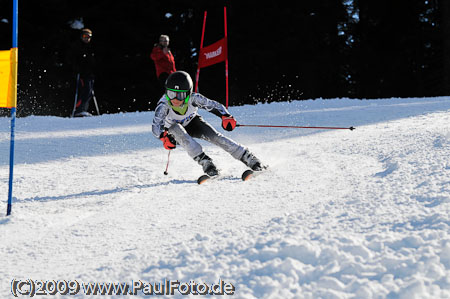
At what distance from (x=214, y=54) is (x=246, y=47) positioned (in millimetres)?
9949

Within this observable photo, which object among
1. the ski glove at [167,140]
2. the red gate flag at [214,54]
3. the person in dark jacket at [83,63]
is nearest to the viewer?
the ski glove at [167,140]

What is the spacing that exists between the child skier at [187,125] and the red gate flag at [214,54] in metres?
5.05

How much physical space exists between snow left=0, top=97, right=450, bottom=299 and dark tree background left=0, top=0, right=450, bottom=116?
1242 centimetres

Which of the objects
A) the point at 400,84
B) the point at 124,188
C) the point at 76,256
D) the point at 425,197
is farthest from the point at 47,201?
the point at 400,84

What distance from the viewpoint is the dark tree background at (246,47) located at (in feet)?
58.7

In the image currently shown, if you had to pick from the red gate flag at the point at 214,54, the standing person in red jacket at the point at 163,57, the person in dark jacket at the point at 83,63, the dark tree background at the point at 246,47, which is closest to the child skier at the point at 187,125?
the standing person in red jacket at the point at 163,57

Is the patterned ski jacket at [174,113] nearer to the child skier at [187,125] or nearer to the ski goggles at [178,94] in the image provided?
the child skier at [187,125]

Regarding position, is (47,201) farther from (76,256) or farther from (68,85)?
(68,85)

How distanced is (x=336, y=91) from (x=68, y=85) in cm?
1228

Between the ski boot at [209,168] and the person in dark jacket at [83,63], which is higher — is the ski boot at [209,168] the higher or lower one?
the lower one

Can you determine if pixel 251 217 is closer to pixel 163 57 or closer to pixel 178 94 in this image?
pixel 178 94

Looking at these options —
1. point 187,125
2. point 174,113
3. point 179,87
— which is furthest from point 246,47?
point 179,87

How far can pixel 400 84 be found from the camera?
21.6 metres

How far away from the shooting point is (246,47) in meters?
20.0
